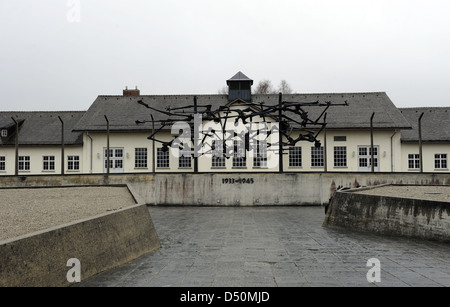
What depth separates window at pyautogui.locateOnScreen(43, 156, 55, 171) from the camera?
121ft

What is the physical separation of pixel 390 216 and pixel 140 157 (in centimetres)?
2779

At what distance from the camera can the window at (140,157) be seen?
35844 millimetres

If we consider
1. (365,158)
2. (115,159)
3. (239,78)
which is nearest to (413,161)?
(365,158)

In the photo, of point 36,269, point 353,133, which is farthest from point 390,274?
point 353,133

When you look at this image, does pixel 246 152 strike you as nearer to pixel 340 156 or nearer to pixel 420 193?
pixel 340 156

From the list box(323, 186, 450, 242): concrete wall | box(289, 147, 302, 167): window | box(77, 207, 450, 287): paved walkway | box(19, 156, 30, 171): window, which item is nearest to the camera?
box(77, 207, 450, 287): paved walkway

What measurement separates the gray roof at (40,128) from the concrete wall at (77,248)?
98.3 feet

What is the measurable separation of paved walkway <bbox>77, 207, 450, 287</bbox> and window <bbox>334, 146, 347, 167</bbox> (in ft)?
75.1

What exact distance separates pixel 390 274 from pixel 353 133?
29868mm

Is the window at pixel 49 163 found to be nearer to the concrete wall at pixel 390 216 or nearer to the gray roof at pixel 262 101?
the gray roof at pixel 262 101

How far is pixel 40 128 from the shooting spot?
3922cm

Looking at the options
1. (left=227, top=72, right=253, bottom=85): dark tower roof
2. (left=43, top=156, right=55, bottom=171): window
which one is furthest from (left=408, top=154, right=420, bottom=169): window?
(left=43, top=156, right=55, bottom=171): window

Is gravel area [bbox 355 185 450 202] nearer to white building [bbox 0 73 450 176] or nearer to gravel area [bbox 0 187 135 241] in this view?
gravel area [bbox 0 187 135 241]

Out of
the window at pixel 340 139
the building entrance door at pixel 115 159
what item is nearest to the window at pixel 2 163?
the building entrance door at pixel 115 159
